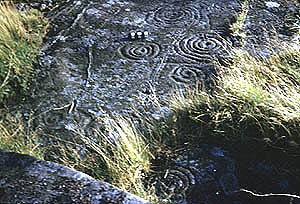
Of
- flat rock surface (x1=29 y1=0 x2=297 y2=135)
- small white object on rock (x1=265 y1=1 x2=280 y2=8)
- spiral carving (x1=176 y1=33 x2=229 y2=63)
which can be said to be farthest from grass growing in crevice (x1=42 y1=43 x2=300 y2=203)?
small white object on rock (x1=265 y1=1 x2=280 y2=8)

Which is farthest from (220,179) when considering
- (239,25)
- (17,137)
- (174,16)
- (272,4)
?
(272,4)

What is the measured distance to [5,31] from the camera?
3799 millimetres

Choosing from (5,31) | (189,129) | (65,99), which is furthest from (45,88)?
(189,129)

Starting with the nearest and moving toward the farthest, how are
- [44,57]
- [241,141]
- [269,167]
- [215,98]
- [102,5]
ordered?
[269,167] → [241,141] → [215,98] → [44,57] → [102,5]

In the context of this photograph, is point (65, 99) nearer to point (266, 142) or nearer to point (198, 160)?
point (198, 160)

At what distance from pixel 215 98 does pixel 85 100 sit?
1.14 m

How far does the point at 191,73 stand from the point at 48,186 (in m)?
2.01

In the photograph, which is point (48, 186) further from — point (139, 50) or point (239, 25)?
point (239, 25)

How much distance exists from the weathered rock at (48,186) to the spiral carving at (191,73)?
1.76 m

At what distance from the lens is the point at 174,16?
4.27 meters

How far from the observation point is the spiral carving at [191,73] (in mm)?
3367

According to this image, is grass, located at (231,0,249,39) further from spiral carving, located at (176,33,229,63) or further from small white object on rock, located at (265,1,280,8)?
small white object on rock, located at (265,1,280,8)

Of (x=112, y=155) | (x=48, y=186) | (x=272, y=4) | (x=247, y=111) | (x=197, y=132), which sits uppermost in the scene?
(x=48, y=186)

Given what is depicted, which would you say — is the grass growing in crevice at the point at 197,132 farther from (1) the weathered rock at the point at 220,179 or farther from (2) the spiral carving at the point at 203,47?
(2) the spiral carving at the point at 203,47
